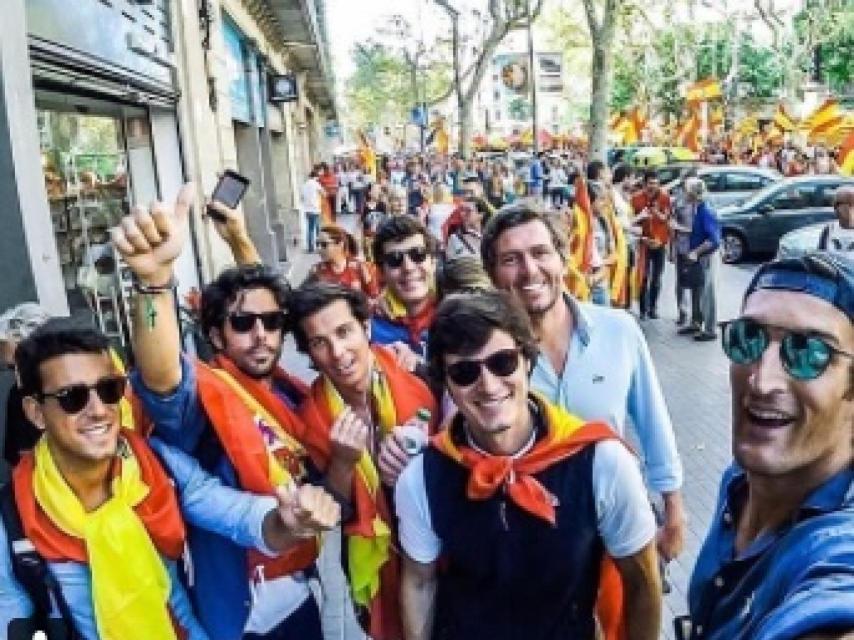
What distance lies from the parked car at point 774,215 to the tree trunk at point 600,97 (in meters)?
3.55

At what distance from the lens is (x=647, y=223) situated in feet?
35.9

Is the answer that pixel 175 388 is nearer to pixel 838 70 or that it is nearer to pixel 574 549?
pixel 574 549

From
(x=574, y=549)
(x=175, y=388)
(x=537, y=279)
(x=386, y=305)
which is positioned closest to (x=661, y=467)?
(x=537, y=279)

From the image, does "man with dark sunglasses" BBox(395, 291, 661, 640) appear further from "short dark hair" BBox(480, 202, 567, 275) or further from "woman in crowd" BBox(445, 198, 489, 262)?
"woman in crowd" BBox(445, 198, 489, 262)

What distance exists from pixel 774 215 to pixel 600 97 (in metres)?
5.27

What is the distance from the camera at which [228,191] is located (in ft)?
11.1

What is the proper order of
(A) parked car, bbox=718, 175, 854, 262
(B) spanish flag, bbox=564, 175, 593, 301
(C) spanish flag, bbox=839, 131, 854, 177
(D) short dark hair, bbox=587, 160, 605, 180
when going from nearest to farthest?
(B) spanish flag, bbox=564, 175, 593, 301 < (D) short dark hair, bbox=587, 160, 605, 180 < (A) parked car, bbox=718, 175, 854, 262 < (C) spanish flag, bbox=839, 131, 854, 177

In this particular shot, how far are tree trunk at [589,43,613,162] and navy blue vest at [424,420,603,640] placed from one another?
16.9 metres

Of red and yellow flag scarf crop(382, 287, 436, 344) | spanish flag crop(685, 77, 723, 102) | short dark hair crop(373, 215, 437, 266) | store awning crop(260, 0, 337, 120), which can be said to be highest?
store awning crop(260, 0, 337, 120)

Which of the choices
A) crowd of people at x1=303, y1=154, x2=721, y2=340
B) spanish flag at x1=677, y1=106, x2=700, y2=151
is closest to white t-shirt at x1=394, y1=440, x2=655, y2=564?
crowd of people at x1=303, y1=154, x2=721, y2=340

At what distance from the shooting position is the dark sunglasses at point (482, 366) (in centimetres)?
224

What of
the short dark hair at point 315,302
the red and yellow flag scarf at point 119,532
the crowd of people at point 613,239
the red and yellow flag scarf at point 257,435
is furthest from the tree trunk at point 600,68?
the red and yellow flag scarf at point 119,532

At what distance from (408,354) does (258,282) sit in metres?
0.61

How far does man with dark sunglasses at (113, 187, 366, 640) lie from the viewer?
2354 mm
